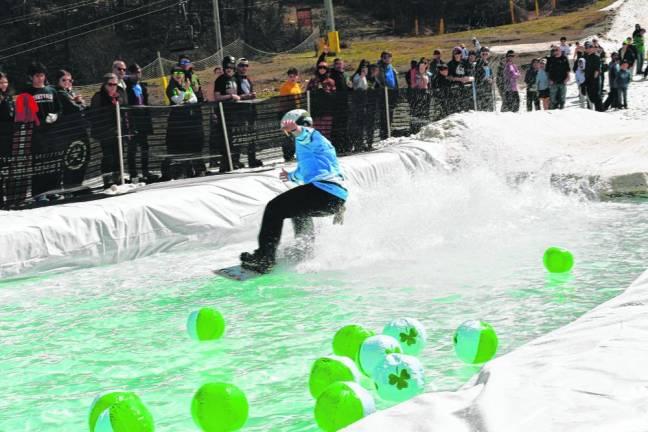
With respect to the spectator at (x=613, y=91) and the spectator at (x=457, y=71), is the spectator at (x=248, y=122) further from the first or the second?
the spectator at (x=613, y=91)

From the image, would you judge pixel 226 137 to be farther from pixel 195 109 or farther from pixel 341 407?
pixel 341 407

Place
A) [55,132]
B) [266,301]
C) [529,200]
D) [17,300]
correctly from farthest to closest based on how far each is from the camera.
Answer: [529,200] → [55,132] → [17,300] → [266,301]

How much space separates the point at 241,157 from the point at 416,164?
300cm

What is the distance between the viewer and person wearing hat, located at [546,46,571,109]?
20141mm

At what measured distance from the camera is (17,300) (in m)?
8.39

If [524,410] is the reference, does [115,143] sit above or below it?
above

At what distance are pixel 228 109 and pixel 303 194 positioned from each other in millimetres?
4737

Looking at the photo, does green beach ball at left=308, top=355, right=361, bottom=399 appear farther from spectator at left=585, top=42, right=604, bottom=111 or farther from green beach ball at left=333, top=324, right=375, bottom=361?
spectator at left=585, top=42, right=604, bottom=111

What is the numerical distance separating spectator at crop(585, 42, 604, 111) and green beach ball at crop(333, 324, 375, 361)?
17706mm

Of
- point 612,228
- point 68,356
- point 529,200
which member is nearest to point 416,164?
point 529,200

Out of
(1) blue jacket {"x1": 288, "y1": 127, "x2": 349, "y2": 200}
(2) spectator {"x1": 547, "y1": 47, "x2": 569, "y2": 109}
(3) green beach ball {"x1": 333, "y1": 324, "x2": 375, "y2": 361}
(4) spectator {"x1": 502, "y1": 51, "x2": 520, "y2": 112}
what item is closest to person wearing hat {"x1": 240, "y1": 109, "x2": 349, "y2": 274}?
(1) blue jacket {"x1": 288, "y1": 127, "x2": 349, "y2": 200}

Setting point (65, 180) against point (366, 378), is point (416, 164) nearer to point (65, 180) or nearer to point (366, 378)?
point (65, 180)

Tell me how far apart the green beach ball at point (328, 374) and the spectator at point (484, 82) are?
48.4ft

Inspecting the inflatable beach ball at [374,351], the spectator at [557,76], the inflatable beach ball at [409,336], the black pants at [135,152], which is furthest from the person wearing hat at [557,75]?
the inflatable beach ball at [374,351]
